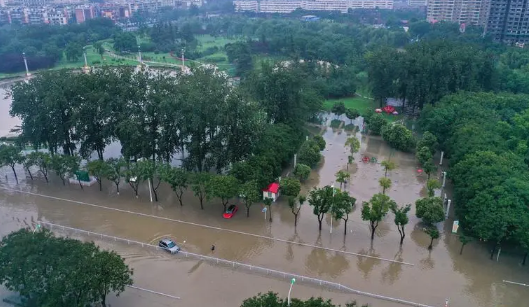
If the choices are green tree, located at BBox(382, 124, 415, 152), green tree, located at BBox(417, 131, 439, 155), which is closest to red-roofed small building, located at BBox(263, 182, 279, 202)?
green tree, located at BBox(417, 131, 439, 155)

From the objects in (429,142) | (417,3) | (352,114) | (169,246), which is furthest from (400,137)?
(417,3)

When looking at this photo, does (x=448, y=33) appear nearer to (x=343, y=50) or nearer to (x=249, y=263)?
(x=343, y=50)

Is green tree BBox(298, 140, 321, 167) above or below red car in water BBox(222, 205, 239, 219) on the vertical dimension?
above

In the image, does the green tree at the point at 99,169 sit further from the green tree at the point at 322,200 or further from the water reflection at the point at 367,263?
the water reflection at the point at 367,263

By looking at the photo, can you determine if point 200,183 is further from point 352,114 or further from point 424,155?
point 352,114

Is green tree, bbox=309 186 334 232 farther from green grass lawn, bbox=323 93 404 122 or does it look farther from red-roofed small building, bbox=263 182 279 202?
green grass lawn, bbox=323 93 404 122
